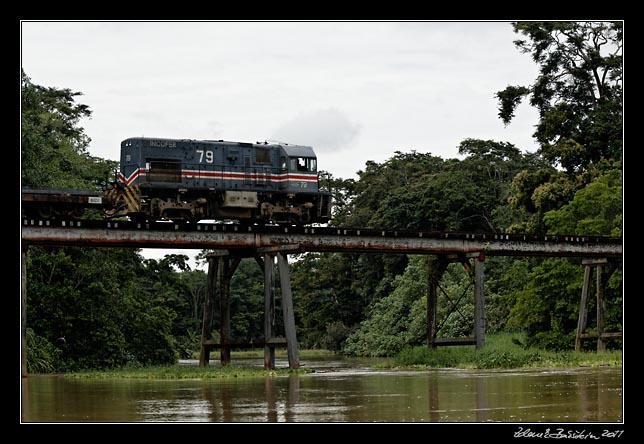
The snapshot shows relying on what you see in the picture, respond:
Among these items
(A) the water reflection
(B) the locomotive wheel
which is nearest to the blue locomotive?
(B) the locomotive wheel

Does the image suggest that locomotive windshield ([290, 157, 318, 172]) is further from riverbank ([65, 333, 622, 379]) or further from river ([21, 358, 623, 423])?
river ([21, 358, 623, 423])

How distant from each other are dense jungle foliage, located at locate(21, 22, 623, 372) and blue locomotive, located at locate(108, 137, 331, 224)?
5.89 m

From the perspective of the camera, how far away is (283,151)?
147 ft

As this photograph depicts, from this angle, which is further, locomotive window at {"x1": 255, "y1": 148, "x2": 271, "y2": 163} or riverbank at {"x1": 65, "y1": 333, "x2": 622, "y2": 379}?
locomotive window at {"x1": 255, "y1": 148, "x2": 271, "y2": 163}

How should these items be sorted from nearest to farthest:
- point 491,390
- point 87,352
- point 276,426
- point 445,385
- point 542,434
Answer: point 542,434
point 276,426
point 491,390
point 445,385
point 87,352

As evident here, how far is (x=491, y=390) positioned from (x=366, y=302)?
60.4 m

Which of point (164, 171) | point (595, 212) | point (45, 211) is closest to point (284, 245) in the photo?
point (164, 171)

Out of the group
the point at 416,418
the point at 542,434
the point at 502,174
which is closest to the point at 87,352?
the point at 416,418

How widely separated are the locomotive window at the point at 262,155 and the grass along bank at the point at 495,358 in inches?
445

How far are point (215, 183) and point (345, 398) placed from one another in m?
18.1

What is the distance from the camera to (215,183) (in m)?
43.9

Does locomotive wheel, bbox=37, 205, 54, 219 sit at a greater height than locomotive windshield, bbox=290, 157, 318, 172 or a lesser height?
lesser

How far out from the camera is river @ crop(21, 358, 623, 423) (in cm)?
2203
